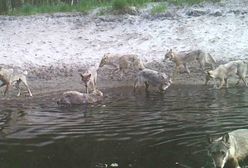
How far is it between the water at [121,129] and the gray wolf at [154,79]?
729 millimetres

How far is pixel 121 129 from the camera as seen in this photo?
11.3 m

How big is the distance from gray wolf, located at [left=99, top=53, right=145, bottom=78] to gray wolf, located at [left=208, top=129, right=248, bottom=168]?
11550mm

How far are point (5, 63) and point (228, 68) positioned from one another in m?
8.92

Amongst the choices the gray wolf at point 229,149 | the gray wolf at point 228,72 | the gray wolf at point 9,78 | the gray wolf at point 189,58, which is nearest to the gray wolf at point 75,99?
the gray wolf at point 9,78

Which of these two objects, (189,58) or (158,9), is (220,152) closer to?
(189,58)

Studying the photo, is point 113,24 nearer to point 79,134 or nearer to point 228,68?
point 228,68

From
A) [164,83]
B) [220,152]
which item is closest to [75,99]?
[164,83]

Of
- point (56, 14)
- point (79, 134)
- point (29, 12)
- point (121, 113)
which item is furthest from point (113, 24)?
point (79, 134)

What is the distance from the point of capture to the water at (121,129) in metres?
9.07

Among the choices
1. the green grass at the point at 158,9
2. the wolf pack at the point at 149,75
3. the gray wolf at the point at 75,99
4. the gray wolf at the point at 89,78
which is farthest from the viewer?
the green grass at the point at 158,9

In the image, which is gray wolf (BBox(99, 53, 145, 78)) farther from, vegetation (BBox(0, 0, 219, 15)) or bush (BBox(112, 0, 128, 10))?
bush (BBox(112, 0, 128, 10))

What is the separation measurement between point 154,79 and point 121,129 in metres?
5.97

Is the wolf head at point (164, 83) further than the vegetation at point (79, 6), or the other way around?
the vegetation at point (79, 6)

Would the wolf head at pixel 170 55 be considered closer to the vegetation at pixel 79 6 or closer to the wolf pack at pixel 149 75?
the wolf pack at pixel 149 75
